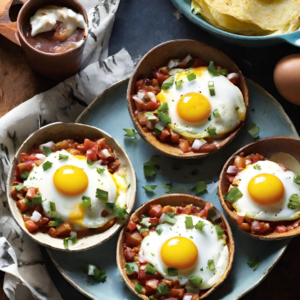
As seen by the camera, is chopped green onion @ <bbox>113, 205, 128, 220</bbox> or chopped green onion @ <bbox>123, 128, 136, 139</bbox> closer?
chopped green onion @ <bbox>113, 205, 128, 220</bbox>

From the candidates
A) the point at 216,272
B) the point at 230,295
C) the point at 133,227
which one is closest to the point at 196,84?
the point at 133,227

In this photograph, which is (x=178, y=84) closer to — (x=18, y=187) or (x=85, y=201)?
(x=85, y=201)

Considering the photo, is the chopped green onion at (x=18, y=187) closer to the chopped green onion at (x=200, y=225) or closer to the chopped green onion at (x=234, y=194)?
the chopped green onion at (x=200, y=225)

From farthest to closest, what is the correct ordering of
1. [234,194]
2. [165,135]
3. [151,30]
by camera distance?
[151,30] → [165,135] → [234,194]

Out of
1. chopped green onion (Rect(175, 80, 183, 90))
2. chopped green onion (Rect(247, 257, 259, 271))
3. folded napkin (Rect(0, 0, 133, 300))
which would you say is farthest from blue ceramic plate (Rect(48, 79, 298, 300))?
chopped green onion (Rect(175, 80, 183, 90))

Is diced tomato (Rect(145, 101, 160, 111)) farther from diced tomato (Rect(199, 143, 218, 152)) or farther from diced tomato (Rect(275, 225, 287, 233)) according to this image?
diced tomato (Rect(275, 225, 287, 233))

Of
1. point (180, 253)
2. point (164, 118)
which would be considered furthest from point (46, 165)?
point (180, 253)
